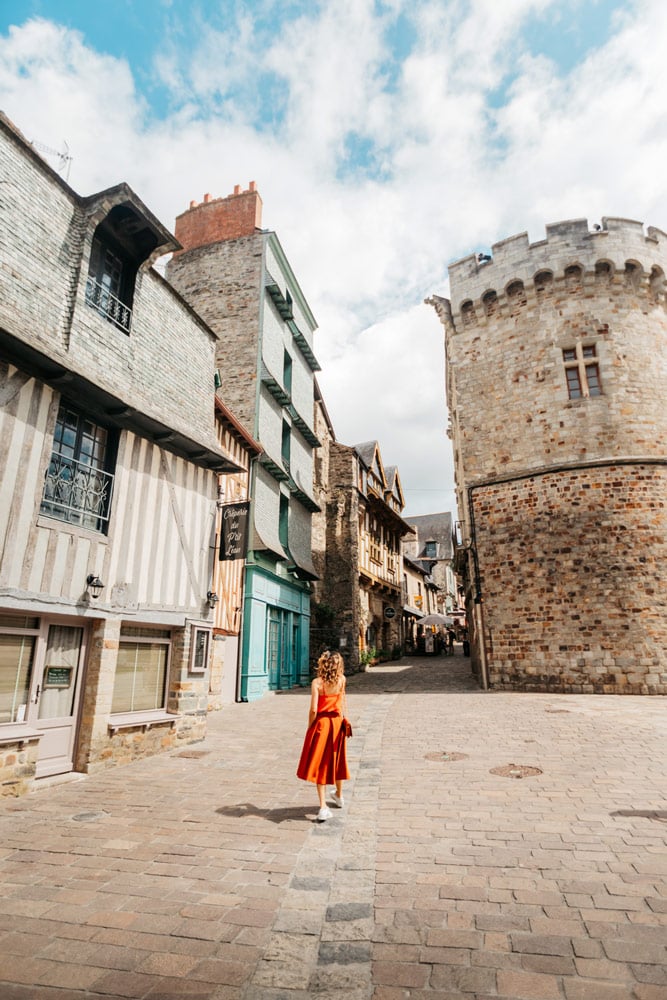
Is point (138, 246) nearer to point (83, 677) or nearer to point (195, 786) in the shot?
point (83, 677)

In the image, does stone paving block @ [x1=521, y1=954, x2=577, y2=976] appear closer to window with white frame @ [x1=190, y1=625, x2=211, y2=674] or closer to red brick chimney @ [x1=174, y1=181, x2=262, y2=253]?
window with white frame @ [x1=190, y1=625, x2=211, y2=674]

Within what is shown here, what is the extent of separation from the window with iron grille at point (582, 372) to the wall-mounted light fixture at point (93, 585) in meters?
13.0

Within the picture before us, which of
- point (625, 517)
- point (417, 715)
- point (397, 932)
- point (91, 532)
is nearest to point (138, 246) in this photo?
point (91, 532)

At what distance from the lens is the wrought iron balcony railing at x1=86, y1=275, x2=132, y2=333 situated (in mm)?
7339

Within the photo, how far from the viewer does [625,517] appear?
43.9 ft

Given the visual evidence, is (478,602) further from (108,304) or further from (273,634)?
(108,304)

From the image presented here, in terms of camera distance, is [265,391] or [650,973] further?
[265,391]

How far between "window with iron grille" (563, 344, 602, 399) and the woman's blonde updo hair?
1223 centimetres

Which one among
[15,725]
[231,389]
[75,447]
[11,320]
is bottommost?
[15,725]

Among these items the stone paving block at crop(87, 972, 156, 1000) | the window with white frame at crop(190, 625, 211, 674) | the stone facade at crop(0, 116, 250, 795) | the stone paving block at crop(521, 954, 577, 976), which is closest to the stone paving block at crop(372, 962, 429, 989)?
the stone paving block at crop(521, 954, 577, 976)

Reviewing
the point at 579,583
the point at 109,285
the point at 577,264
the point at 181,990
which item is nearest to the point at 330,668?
the point at 181,990

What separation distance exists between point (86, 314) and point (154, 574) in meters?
3.64

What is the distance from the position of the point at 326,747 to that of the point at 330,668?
0.70m

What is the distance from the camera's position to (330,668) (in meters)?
5.21
